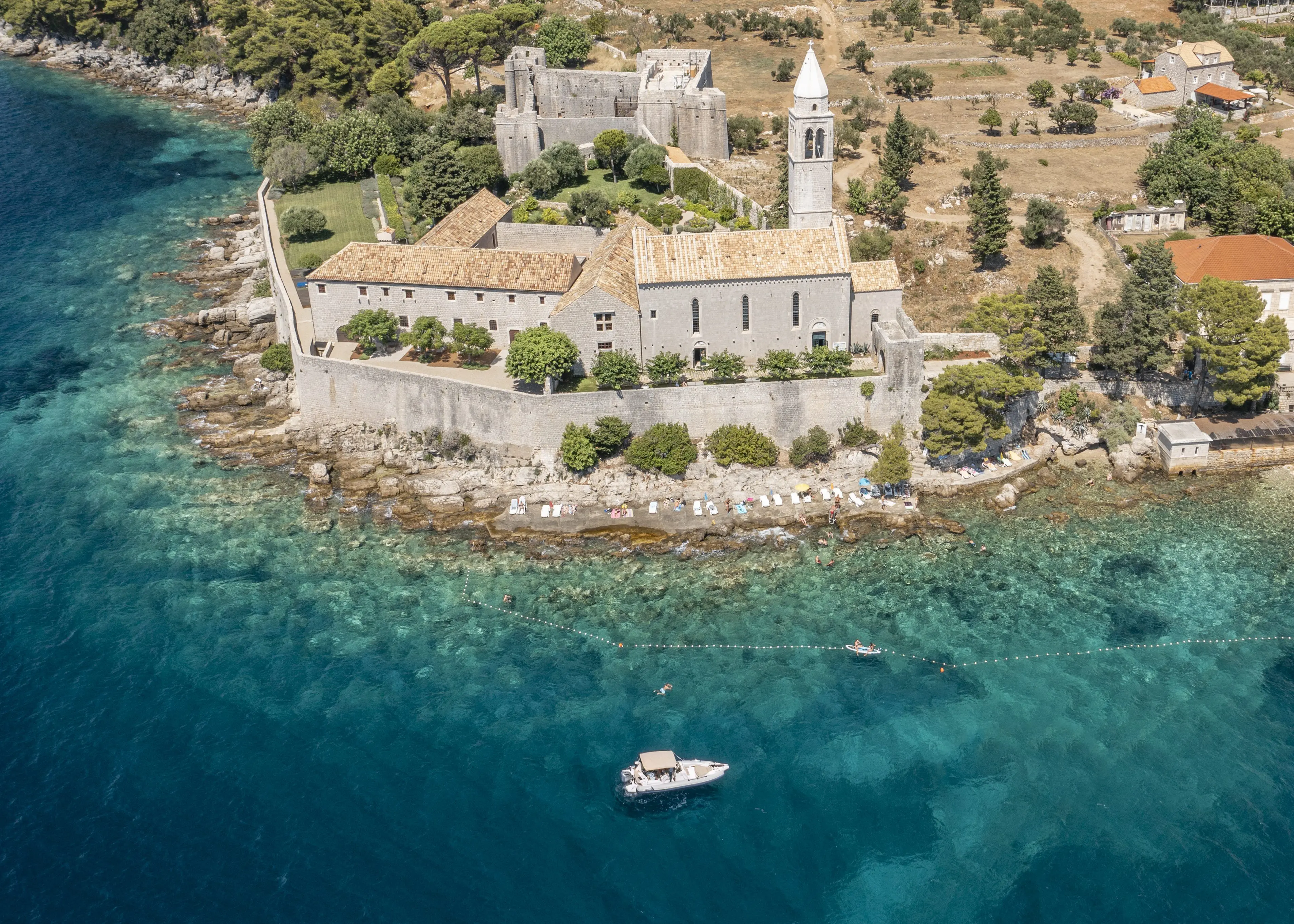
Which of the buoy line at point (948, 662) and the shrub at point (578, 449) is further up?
the shrub at point (578, 449)

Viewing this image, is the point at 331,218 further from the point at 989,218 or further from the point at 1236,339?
the point at 1236,339

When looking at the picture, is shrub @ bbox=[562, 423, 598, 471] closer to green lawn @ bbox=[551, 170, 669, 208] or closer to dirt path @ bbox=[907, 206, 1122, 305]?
green lawn @ bbox=[551, 170, 669, 208]

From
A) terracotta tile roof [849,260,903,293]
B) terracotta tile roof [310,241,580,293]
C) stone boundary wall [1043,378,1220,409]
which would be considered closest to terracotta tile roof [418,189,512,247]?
terracotta tile roof [310,241,580,293]

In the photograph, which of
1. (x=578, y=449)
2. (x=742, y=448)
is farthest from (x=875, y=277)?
(x=578, y=449)

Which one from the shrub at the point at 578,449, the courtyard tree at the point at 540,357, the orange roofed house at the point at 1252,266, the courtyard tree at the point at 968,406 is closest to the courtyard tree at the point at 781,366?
the courtyard tree at the point at 968,406

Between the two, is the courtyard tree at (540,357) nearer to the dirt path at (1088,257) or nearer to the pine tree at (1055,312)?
the pine tree at (1055,312)
